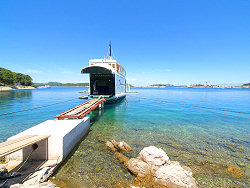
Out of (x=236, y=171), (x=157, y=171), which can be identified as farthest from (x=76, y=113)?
(x=236, y=171)

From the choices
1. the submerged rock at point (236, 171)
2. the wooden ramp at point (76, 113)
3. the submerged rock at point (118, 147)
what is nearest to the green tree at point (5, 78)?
the wooden ramp at point (76, 113)

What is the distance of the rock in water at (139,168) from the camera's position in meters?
4.27

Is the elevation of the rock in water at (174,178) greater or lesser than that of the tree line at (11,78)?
lesser

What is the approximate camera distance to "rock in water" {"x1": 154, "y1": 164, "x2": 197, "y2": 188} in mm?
3675

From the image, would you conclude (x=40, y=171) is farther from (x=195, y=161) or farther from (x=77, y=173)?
(x=195, y=161)

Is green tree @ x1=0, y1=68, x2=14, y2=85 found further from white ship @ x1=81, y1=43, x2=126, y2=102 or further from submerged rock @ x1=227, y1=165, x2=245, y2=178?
submerged rock @ x1=227, y1=165, x2=245, y2=178

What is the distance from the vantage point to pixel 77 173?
440 centimetres

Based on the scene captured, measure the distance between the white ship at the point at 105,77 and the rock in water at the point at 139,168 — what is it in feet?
41.0

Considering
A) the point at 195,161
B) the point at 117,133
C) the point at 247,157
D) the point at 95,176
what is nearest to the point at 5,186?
the point at 95,176

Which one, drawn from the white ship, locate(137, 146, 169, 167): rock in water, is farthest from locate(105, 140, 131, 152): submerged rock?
the white ship

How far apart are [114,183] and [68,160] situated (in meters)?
2.52

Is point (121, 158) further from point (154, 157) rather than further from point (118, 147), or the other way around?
point (154, 157)

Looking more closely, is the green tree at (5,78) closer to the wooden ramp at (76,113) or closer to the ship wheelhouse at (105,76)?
the ship wheelhouse at (105,76)

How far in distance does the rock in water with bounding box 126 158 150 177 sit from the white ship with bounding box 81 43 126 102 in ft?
41.0
